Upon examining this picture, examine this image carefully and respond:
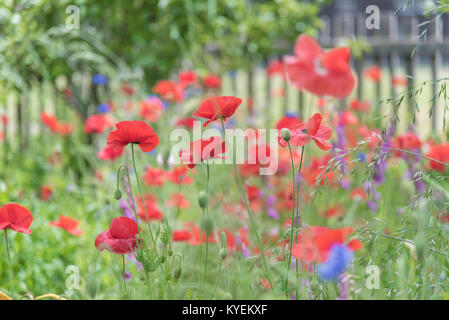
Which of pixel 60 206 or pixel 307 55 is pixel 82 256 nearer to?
pixel 60 206

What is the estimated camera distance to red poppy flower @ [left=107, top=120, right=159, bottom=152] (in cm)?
85

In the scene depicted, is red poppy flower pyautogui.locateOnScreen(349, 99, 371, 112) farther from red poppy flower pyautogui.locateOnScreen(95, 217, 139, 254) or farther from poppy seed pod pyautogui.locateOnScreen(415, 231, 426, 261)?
poppy seed pod pyautogui.locateOnScreen(415, 231, 426, 261)

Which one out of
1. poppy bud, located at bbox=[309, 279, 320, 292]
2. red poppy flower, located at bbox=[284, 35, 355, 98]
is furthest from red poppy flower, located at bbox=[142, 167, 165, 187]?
poppy bud, located at bbox=[309, 279, 320, 292]

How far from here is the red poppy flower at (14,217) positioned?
0.92 meters

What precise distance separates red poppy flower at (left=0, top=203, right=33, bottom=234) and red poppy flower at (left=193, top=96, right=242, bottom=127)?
36 centimetres

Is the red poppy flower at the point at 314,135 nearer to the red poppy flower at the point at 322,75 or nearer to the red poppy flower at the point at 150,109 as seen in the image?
the red poppy flower at the point at 322,75

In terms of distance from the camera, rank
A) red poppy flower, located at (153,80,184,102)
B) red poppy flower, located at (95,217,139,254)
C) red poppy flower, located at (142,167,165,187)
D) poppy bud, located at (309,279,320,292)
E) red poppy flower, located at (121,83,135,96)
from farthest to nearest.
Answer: red poppy flower, located at (121,83,135,96)
red poppy flower, located at (153,80,184,102)
red poppy flower, located at (142,167,165,187)
red poppy flower, located at (95,217,139,254)
poppy bud, located at (309,279,320,292)

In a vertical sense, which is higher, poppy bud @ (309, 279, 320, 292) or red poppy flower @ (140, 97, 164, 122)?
red poppy flower @ (140, 97, 164, 122)

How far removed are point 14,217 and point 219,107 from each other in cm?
41

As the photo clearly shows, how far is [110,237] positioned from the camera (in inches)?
35.5

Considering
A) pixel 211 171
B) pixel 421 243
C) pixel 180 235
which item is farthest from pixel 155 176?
pixel 421 243

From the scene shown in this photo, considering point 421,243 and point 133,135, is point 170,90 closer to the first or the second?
point 133,135

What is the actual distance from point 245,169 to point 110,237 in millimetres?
985
